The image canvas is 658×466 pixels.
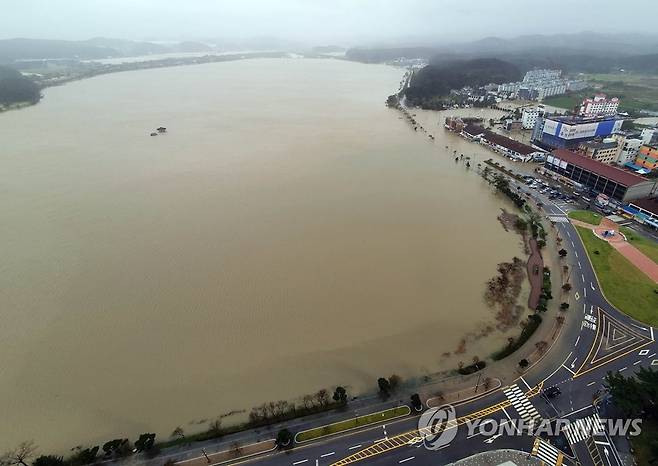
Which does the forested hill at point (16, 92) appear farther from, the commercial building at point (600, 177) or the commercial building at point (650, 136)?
the commercial building at point (650, 136)

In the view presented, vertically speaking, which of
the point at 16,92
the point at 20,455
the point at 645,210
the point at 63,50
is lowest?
the point at 20,455

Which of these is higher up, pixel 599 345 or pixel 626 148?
pixel 626 148

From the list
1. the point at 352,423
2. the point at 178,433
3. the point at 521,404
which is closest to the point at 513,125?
the point at 521,404

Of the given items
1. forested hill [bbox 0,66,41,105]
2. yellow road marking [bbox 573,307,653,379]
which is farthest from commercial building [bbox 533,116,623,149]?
forested hill [bbox 0,66,41,105]

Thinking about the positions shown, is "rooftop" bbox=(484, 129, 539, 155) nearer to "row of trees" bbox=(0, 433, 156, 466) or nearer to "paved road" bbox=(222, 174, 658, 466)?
"paved road" bbox=(222, 174, 658, 466)

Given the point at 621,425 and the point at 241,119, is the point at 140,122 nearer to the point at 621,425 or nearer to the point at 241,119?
the point at 241,119

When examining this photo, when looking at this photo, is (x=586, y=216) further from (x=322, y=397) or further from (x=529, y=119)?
(x=529, y=119)

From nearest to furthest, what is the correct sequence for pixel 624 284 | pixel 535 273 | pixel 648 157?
pixel 624 284 < pixel 535 273 < pixel 648 157
